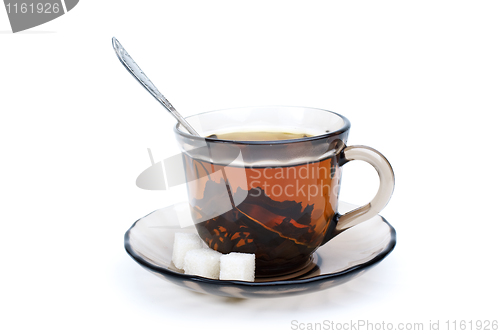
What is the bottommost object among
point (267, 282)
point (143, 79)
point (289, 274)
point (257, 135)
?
point (289, 274)

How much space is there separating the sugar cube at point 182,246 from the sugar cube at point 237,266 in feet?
0.60

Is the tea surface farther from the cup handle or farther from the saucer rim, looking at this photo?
the saucer rim

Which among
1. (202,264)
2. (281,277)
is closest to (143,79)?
(202,264)

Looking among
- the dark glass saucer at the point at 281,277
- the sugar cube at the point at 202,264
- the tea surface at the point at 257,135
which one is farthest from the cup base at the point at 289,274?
the tea surface at the point at 257,135

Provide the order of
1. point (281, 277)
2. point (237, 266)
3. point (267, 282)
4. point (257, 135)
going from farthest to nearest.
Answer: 1. point (257, 135)
2. point (281, 277)
3. point (237, 266)
4. point (267, 282)

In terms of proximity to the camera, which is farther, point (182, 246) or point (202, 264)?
point (182, 246)

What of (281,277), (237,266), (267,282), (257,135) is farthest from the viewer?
(257,135)

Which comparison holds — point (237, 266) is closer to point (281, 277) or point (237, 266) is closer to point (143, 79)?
point (281, 277)

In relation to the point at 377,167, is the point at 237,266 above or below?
below

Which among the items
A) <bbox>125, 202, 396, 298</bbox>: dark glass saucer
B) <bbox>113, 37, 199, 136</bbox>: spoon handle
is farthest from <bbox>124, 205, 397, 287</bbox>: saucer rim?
<bbox>113, 37, 199, 136</bbox>: spoon handle

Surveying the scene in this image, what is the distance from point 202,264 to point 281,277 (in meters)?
0.25

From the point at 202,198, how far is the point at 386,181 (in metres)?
0.57

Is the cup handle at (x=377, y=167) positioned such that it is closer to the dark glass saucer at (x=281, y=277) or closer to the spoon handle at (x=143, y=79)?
the dark glass saucer at (x=281, y=277)

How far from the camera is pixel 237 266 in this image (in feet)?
5.15
